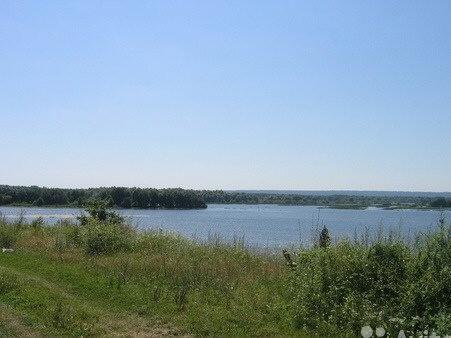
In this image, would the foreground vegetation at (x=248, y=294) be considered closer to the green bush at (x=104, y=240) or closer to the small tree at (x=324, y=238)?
the small tree at (x=324, y=238)

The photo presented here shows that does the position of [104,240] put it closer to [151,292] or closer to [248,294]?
[151,292]

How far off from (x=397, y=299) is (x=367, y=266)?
41.1 inches

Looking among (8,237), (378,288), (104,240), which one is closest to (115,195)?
(8,237)

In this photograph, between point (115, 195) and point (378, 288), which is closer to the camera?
point (378, 288)

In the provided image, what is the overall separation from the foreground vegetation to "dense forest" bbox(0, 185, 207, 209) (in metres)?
53.6

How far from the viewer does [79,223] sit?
25.2m

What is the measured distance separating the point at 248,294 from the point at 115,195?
56.9 meters

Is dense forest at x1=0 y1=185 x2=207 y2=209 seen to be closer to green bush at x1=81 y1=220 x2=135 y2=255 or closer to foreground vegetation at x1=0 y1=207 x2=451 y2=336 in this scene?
green bush at x1=81 y1=220 x2=135 y2=255

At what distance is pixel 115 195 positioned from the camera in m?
66.8

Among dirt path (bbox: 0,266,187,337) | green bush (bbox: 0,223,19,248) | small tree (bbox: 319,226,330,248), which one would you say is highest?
small tree (bbox: 319,226,330,248)

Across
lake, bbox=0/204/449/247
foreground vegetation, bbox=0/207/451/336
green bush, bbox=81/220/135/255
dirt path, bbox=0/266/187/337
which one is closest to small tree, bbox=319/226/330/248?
foreground vegetation, bbox=0/207/451/336

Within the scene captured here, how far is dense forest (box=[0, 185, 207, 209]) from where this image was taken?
69.3 m

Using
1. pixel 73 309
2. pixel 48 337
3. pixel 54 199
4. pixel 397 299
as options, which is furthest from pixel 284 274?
pixel 54 199

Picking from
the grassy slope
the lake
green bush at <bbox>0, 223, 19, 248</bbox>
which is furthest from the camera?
green bush at <bbox>0, 223, 19, 248</bbox>
